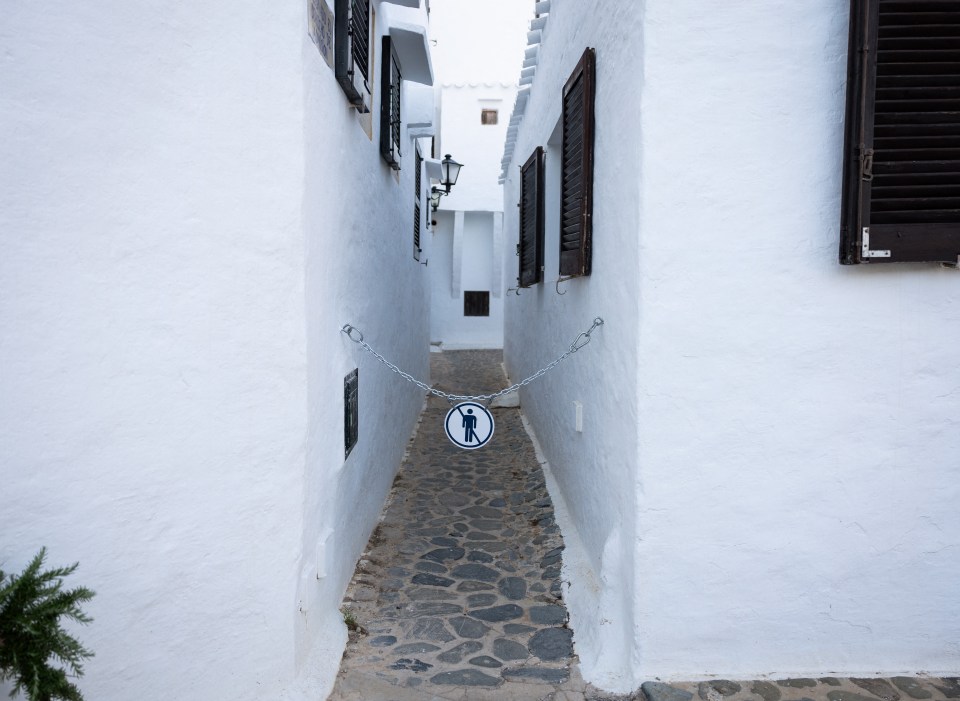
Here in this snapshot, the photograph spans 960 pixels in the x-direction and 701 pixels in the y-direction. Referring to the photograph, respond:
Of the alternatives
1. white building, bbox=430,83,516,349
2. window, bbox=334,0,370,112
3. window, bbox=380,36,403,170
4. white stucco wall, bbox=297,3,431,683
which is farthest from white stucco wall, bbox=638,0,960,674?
white building, bbox=430,83,516,349

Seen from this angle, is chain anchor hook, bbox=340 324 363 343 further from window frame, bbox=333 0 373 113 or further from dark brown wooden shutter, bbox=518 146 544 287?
dark brown wooden shutter, bbox=518 146 544 287

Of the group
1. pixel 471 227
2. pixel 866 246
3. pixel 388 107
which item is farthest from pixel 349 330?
pixel 471 227

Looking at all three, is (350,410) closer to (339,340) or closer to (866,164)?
(339,340)

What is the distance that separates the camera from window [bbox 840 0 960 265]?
3.22 m

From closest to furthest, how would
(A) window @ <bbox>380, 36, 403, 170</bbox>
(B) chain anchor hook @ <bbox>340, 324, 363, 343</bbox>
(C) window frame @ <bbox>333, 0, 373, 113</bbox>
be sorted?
(C) window frame @ <bbox>333, 0, 373, 113</bbox>
(B) chain anchor hook @ <bbox>340, 324, 363, 343</bbox>
(A) window @ <bbox>380, 36, 403, 170</bbox>

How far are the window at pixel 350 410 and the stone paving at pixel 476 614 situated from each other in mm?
960

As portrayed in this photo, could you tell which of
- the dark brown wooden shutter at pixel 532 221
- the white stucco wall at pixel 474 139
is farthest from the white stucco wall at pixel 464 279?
the dark brown wooden shutter at pixel 532 221

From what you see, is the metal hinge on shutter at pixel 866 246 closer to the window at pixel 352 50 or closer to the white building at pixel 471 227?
the window at pixel 352 50

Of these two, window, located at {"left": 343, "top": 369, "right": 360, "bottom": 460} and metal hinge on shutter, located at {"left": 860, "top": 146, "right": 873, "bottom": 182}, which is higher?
metal hinge on shutter, located at {"left": 860, "top": 146, "right": 873, "bottom": 182}

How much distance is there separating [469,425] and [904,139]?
277 centimetres

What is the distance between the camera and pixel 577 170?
499cm

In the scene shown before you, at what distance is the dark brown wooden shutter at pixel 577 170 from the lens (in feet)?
14.7

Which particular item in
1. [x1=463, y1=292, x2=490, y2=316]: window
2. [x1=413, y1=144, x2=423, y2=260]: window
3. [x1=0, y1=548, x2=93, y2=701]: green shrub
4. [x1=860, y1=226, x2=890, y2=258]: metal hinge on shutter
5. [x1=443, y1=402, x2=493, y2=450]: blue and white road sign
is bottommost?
[x1=0, y1=548, x2=93, y2=701]: green shrub

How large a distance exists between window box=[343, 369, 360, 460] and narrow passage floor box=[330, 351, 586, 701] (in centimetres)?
96
